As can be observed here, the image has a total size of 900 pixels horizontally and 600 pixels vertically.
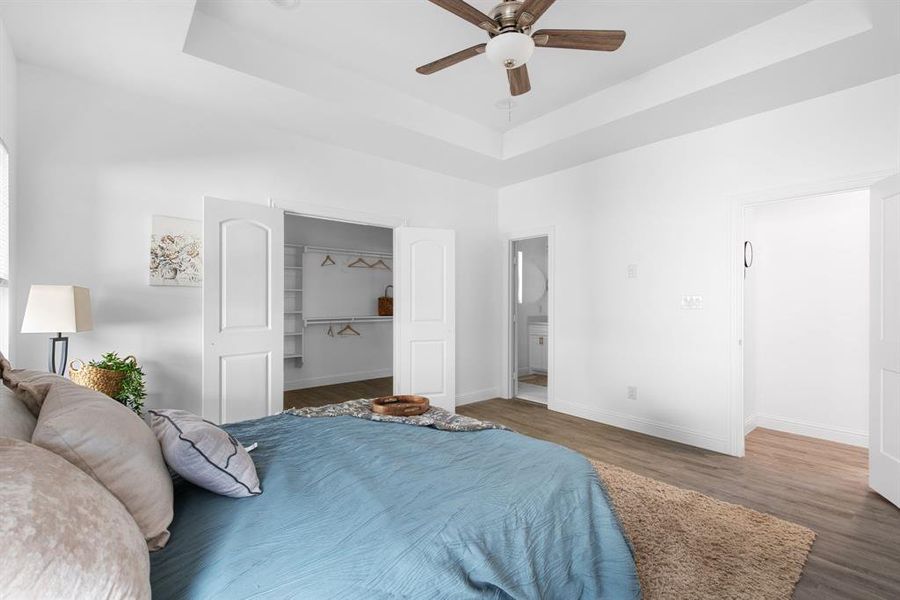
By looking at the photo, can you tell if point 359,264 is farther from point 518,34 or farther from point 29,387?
point 29,387

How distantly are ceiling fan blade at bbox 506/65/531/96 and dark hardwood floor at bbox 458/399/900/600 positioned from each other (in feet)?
9.00

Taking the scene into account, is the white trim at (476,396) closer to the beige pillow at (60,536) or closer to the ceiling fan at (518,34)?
the ceiling fan at (518,34)

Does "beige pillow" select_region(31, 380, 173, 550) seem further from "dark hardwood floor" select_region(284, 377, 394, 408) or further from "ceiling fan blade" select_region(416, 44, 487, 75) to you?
"dark hardwood floor" select_region(284, 377, 394, 408)

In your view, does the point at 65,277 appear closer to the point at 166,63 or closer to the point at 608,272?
the point at 166,63

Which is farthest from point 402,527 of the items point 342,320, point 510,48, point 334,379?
point 334,379

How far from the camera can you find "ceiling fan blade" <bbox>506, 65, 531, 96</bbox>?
254cm

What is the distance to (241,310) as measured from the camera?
3.50 m

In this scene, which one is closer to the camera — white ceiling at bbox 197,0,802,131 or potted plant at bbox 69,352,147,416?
potted plant at bbox 69,352,147,416

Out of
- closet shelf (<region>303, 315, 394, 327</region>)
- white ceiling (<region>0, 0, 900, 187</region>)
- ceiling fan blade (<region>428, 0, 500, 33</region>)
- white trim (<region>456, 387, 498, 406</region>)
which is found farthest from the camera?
closet shelf (<region>303, 315, 394, 327</region>)

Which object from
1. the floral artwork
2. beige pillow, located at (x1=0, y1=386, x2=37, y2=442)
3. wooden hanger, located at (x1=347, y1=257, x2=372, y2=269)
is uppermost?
wooden hanger, located at (x1=347, y1=257, x2=372, y2=269)

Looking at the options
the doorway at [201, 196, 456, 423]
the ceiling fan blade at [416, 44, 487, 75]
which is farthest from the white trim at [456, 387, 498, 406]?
the ceiling fan blade at [416, 44, 487, 75]

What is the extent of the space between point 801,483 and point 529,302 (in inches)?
198

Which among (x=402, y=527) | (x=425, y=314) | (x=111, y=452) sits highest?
(x=425, y=314)

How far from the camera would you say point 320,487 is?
142cm
